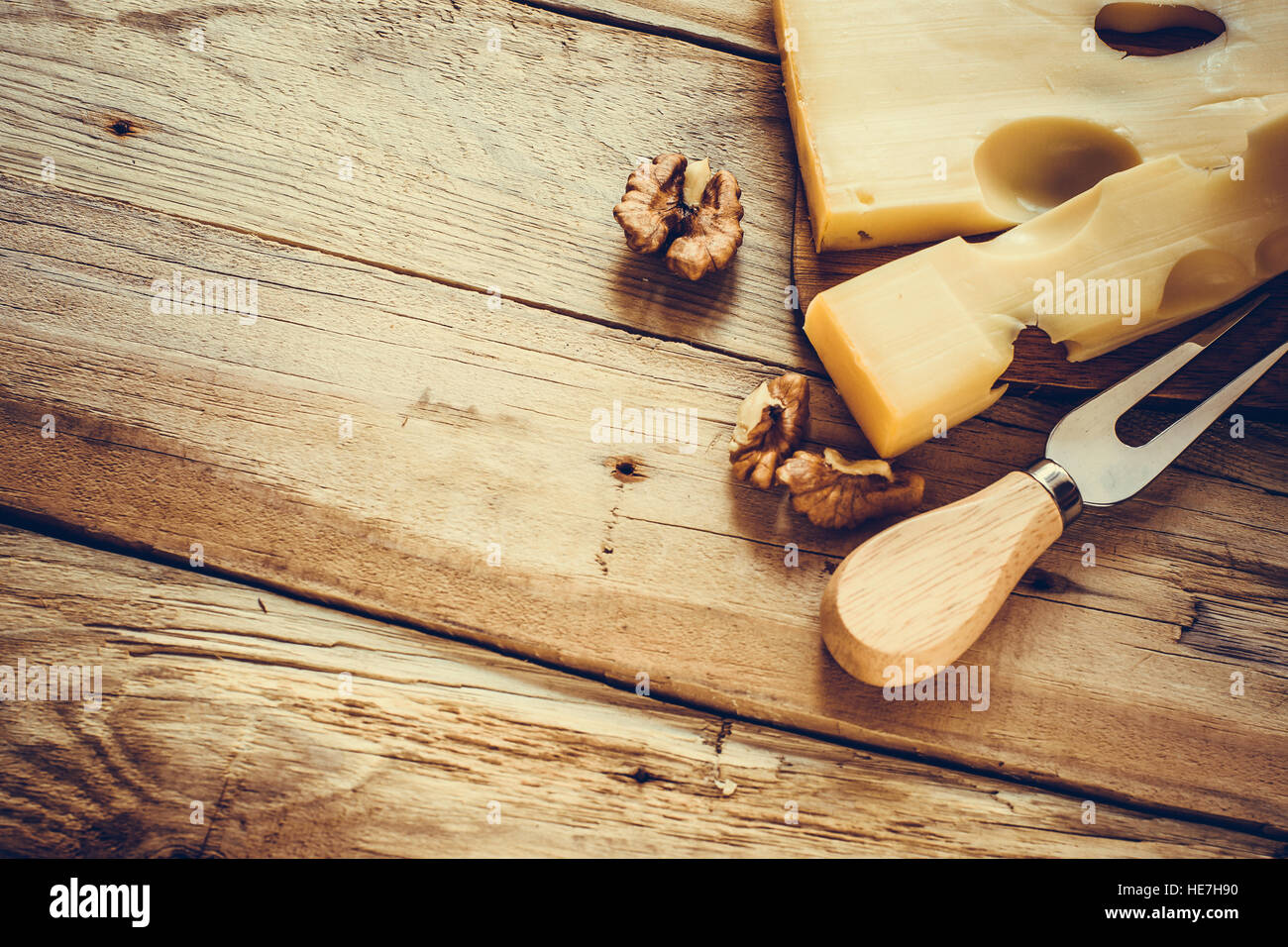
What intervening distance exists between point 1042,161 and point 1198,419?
448 mm

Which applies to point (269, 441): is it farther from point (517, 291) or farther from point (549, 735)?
point (549, 735)

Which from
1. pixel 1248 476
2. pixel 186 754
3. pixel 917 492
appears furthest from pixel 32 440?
pixel 1248 476

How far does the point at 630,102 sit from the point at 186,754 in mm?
1160

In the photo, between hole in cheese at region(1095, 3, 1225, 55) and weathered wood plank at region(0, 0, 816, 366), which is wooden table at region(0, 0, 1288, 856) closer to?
weathered wood plank at region(0, 0, 816, 366)

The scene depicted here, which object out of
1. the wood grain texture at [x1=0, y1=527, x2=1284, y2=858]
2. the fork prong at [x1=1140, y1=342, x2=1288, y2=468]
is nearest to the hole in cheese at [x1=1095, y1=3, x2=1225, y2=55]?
the fork prong at [x1=1140, y1=342, x2=1288, y2=468]

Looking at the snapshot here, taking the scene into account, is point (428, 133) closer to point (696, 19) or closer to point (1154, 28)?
point (696, 19)

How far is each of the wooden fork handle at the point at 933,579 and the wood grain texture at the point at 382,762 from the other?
0.61 ft

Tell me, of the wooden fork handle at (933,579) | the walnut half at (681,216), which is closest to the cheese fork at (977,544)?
the wooden fork handle at (933,579)

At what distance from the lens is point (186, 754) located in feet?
3.29

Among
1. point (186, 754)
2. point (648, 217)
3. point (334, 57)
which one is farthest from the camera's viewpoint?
point (334, 57)

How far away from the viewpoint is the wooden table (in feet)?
3.32

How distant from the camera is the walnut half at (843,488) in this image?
103 cm

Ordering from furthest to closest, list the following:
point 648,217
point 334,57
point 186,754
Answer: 1. point 334,57
2. point 648,217
3. point 186,754

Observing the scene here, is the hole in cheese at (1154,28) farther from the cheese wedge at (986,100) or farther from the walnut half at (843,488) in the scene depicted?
the walnut half at (843,488)
